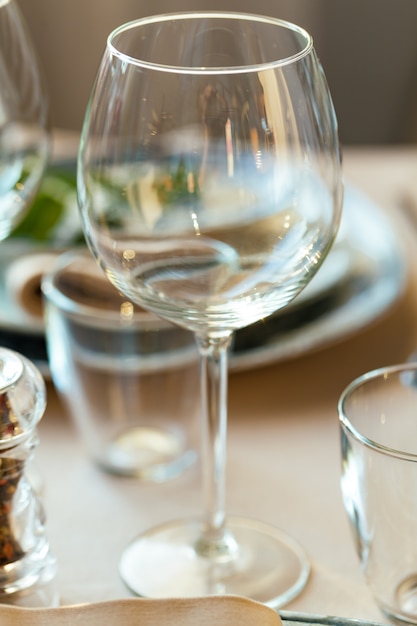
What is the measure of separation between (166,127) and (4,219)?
179 mm

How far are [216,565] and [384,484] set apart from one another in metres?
0.13

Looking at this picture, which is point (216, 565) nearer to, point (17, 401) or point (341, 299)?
point (17, 401)

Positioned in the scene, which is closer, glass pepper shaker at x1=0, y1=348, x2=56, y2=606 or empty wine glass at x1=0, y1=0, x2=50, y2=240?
glass pepper shaker at x1=0, y1=348, x2=56, y2=606

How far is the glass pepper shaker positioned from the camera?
48cm

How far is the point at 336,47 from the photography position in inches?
80.6

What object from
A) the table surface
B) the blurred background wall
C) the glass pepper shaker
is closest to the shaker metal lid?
the glass pepper shaker

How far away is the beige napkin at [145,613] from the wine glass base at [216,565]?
3.5 inches

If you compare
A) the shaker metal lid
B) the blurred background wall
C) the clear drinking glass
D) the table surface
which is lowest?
the blurred background wall

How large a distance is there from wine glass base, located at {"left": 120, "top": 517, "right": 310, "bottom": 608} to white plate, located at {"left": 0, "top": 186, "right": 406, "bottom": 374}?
144mm

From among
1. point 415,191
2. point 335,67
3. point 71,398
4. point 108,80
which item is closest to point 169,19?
point 108,80

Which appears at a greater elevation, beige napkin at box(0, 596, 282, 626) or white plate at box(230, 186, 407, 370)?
beige napkin at box(0, 596, 282, 626)

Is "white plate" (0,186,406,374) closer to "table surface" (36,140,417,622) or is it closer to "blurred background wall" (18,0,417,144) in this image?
"table surface" (36,140,417,622)

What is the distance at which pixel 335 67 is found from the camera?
2072 millimetres

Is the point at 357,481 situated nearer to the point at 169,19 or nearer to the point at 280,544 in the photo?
the point at 280,544
